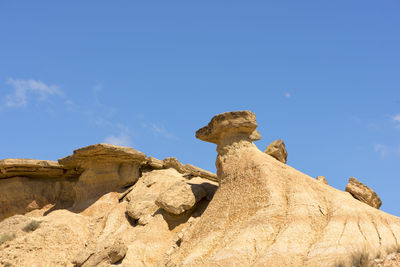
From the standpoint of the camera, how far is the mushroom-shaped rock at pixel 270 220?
425 inches

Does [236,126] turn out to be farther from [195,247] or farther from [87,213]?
[87,213]

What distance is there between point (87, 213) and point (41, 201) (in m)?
3.42

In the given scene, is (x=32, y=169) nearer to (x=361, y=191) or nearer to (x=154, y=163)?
(x=154, y=163)

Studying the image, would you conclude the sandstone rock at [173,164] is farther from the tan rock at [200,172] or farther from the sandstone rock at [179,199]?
the sandstone rock at [179,199]

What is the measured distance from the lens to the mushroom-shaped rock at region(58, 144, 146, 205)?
19.0m

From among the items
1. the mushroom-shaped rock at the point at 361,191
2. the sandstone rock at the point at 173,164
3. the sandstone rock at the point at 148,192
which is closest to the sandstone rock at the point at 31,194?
the sandstone rock at the point at 148,192

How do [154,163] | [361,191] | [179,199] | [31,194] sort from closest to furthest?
[179,199]
[361,191]
[31,194]
[154,163]

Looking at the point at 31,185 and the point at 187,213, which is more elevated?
the point at 31,185

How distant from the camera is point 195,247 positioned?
1298cm

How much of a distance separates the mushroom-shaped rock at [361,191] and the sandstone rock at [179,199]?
5142mm

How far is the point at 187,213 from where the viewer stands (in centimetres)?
1568

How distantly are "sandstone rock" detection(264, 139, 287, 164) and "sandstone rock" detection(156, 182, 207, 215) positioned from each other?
3637 millimetres

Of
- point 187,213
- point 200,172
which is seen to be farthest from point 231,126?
point 200,172

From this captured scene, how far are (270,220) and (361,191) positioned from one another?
211 inches
